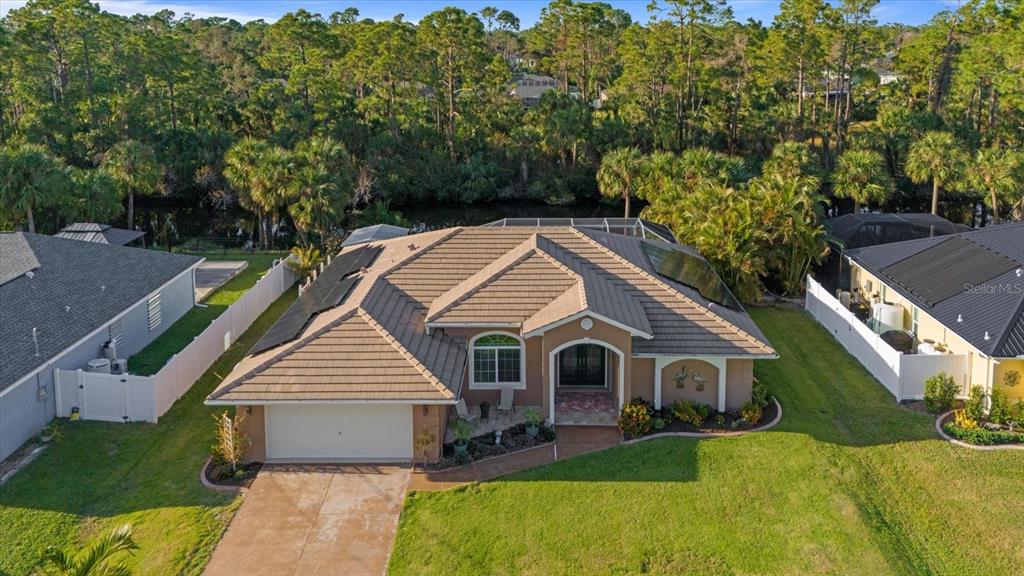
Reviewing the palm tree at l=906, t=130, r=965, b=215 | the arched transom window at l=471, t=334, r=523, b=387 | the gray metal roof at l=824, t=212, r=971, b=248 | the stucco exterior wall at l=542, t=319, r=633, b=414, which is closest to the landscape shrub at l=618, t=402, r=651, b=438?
the stucco exterior wall at l=542, t=319, r=633, b=414

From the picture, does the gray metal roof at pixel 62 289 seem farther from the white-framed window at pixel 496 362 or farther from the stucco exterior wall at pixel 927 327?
the stucco exterior wall at pixel 927 327

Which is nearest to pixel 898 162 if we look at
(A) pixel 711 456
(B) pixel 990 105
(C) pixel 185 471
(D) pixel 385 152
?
(B) pixel 990 105

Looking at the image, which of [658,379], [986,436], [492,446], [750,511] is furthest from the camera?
[658,379]

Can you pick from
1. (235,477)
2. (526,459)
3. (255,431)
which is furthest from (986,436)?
(235,477)

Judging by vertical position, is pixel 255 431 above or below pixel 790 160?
below

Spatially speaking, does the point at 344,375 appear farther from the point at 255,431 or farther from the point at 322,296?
the point at 322,296

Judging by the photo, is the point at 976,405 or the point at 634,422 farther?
the point at 976,405
